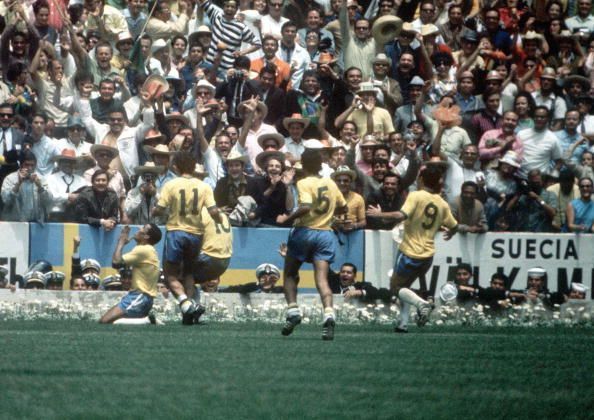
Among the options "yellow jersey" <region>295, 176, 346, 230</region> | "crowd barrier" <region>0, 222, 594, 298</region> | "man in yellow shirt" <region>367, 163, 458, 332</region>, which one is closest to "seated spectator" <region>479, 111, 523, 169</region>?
"crowd barrier" <region>0, 222, 594, 298</region>

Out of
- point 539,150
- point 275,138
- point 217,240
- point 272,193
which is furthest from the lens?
point 539,150

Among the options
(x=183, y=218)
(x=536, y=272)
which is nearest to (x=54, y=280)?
(x=183, y=218)

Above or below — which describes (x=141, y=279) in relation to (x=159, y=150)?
Answer: below

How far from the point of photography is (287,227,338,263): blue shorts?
15.5m

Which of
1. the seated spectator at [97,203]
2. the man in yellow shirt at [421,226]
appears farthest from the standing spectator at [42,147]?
the man in yellow shirt at [421,226]

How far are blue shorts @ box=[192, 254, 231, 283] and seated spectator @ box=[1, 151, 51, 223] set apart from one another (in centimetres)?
214

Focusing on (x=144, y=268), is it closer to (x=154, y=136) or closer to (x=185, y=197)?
(x=185, y=197)

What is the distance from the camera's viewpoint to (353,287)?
61.3 ft

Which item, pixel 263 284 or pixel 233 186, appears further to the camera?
pixel 233 186

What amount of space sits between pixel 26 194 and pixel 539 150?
7003 millimetres

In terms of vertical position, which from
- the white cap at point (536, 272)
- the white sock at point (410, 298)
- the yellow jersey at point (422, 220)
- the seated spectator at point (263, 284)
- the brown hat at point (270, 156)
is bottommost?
the white sock at point (410, 298)

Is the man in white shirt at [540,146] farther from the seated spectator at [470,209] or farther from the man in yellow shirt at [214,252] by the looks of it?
the man in yellow shirt at [214,252]

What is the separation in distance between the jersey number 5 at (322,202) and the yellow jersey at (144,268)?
2256mm

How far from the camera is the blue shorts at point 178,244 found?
1689 cm
